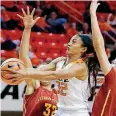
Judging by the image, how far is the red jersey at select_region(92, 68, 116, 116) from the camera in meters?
2.72

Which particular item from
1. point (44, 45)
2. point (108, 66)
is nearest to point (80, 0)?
point (44, 45)

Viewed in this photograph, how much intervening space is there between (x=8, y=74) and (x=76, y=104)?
88 centimetres

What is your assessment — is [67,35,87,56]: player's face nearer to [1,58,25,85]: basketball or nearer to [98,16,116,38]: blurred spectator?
[1,58,25,85]: basketball

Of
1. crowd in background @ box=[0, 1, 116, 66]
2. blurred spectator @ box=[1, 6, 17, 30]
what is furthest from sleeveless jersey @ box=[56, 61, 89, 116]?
blurred spectator @ box=[1, 6, 17, 30]

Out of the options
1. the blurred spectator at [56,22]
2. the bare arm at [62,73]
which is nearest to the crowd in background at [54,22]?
the blurred spectator at [56,22]

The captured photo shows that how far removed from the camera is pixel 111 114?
8.95 ft

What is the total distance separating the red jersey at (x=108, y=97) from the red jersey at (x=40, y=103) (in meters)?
1.60

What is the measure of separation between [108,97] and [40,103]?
175cm

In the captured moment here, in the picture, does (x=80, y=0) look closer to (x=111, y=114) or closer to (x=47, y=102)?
(x=47, y=102)

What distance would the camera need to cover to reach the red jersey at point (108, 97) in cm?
272

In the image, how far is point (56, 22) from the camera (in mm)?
10195

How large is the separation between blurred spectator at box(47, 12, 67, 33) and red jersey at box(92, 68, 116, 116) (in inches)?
290

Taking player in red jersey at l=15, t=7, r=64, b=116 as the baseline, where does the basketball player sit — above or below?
Result: above

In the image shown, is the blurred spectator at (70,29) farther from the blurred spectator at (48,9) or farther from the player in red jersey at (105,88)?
the player in red jersey at (105,88)
